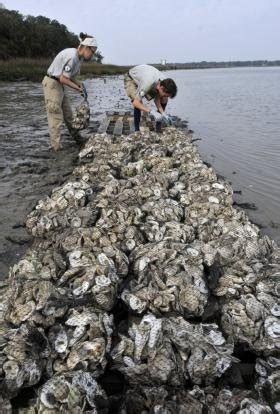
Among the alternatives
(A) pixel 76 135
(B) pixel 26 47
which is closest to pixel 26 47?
(B) pixel 26 47

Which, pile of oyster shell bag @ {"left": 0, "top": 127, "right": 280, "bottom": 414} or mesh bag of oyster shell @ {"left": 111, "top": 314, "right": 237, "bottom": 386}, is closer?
pile of oyster shell bag @ {"left": 0, "top": 127, "right": 280, "bottom": 414}

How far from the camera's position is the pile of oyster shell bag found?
2746mm

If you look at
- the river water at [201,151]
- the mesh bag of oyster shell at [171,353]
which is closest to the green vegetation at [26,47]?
the river water at [201,151]

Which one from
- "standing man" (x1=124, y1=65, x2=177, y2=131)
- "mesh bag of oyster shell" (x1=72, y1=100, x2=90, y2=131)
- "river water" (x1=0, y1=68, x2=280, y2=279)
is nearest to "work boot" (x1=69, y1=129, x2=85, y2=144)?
"mesh bag of oyster shell" (x1=72, y1=100, x2=90, y2=131)

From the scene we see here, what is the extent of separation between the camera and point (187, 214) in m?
5.35

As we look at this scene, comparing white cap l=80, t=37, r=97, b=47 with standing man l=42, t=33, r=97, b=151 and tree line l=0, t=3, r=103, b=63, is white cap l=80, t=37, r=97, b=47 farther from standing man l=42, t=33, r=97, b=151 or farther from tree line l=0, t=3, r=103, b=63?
tree line l=0, t=3, r=103, b=63

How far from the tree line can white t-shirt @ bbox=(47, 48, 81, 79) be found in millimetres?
43974

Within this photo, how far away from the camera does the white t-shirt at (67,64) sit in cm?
844

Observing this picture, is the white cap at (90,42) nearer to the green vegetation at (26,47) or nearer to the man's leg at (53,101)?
the man's leg at (53,101)

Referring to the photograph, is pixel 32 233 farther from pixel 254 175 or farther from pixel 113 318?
pixel 254 175

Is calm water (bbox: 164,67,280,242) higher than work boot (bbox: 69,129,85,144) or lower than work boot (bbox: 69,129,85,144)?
lower

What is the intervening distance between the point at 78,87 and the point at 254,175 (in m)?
4.20

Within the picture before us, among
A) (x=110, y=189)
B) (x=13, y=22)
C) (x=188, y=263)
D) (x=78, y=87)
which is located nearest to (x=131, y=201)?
(x=110, y=189)

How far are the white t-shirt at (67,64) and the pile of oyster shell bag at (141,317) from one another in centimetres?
454
